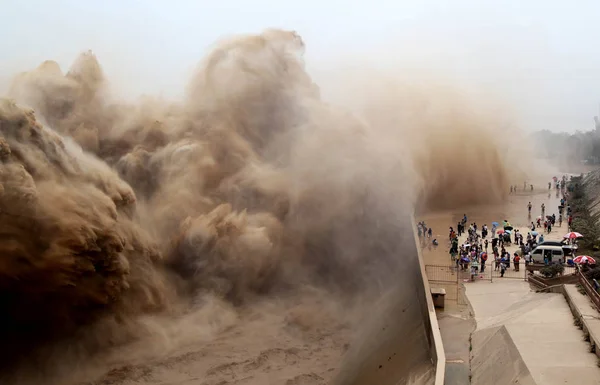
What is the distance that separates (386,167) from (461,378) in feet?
61.1

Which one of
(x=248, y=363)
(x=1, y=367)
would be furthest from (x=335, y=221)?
(x=1, y=367)

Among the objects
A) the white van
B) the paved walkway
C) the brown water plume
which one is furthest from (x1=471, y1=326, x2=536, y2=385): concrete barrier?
the brown water plume

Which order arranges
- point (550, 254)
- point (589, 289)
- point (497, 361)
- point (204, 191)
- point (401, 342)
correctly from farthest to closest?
point (204, 191), point (550, 254), point (401, 342), point (589, 289), point (497, 361)

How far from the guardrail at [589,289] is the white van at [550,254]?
340cm

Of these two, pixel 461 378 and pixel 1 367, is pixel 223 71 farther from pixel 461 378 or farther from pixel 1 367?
pixel 461 378

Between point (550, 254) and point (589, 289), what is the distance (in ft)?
19.3

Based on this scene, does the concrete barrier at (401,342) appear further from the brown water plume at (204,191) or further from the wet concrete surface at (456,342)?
the brown water plume at (204,191)

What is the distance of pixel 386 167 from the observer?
105 ft

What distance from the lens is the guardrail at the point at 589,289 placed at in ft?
53.3

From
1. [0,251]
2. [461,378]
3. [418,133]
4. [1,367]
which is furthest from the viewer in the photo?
[418,133]

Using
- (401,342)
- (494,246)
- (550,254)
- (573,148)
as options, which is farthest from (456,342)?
(573,148)

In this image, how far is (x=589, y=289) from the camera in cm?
1719

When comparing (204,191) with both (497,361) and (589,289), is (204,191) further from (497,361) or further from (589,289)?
(589,289)

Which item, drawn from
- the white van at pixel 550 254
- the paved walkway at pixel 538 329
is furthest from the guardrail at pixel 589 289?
the white van at pixel 550 254
